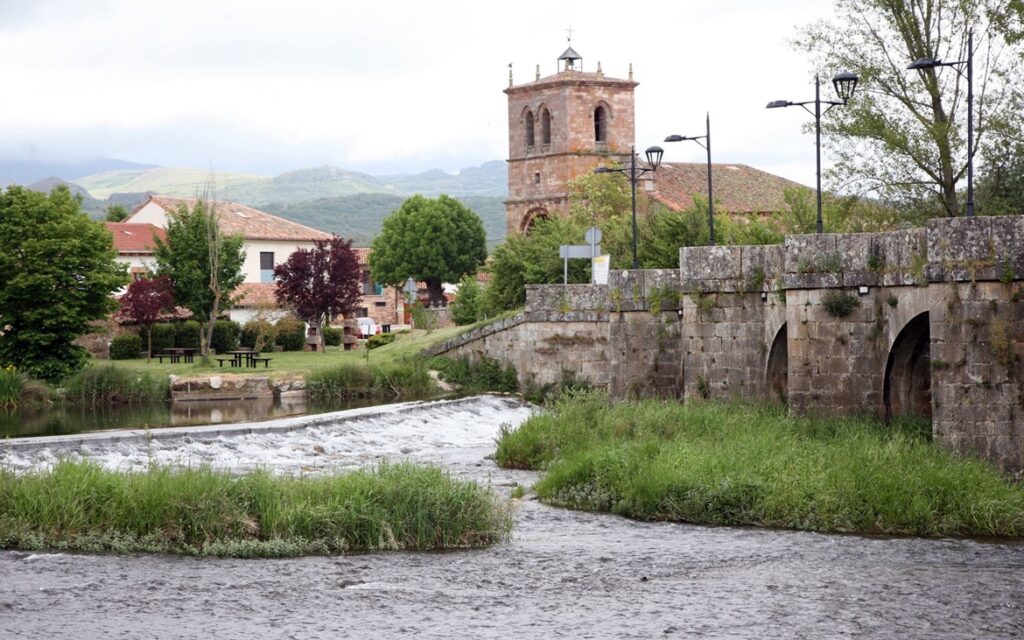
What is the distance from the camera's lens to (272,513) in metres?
14.8

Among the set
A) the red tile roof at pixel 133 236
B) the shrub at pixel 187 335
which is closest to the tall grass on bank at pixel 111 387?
the shrub at pixel 187 335

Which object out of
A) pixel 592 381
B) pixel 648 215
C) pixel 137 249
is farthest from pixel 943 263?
pixel 137 249

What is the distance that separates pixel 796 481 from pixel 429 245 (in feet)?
224

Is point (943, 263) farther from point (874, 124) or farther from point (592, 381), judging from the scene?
point (592, 381)

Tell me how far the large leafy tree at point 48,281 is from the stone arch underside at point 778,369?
67.0ft

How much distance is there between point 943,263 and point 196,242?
36.8m

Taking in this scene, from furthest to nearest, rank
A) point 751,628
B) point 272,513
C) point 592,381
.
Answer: point 592,381 → point 272,513 → point 751,628

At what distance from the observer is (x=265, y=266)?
261ft

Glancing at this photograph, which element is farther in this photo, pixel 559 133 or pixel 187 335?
pixel 559 133

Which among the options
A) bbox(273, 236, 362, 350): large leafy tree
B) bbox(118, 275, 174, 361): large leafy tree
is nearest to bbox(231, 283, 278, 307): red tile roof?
bbox(273, 236, 362, 350): large leafy tree

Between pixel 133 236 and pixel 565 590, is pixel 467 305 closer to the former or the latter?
pixel 133 236

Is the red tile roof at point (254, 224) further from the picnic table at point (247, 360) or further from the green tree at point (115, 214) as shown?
the picnic table at point (247, 360)

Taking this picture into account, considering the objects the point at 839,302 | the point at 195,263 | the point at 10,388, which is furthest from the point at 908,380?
the point at 195,263

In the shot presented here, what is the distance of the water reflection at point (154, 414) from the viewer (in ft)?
92.5
